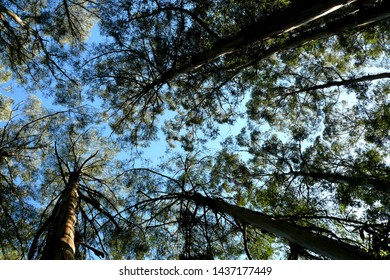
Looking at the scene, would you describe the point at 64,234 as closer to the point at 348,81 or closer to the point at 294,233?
the point at 294,233

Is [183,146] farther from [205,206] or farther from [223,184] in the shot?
[205,206]

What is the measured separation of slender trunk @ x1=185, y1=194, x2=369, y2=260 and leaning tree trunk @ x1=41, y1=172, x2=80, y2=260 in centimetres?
190

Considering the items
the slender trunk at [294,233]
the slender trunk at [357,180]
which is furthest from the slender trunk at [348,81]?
the slender trunk at [294,233]

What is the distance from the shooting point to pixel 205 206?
5.50m

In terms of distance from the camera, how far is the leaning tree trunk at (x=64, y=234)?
3.58 metres

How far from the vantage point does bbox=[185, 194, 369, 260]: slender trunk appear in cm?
335

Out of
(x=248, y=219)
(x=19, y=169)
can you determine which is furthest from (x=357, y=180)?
(x=19, y=169)

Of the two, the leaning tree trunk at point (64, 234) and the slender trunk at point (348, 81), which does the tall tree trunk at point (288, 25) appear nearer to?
the slender trunk at point (348, 81)

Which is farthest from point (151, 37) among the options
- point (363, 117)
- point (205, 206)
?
point (363, 117)

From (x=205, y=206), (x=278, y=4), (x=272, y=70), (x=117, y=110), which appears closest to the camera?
(x=205, y=206)

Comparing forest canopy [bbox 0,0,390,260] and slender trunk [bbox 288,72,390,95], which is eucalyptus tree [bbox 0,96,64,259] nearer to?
forest canopy [bbox 0,0,390,260]

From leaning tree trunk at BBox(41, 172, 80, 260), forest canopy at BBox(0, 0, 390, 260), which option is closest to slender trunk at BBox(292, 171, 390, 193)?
forest canopy at BBox(0, 0, 390, 260)

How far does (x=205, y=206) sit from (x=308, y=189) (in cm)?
291

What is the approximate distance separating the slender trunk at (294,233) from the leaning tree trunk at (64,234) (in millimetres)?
1898
